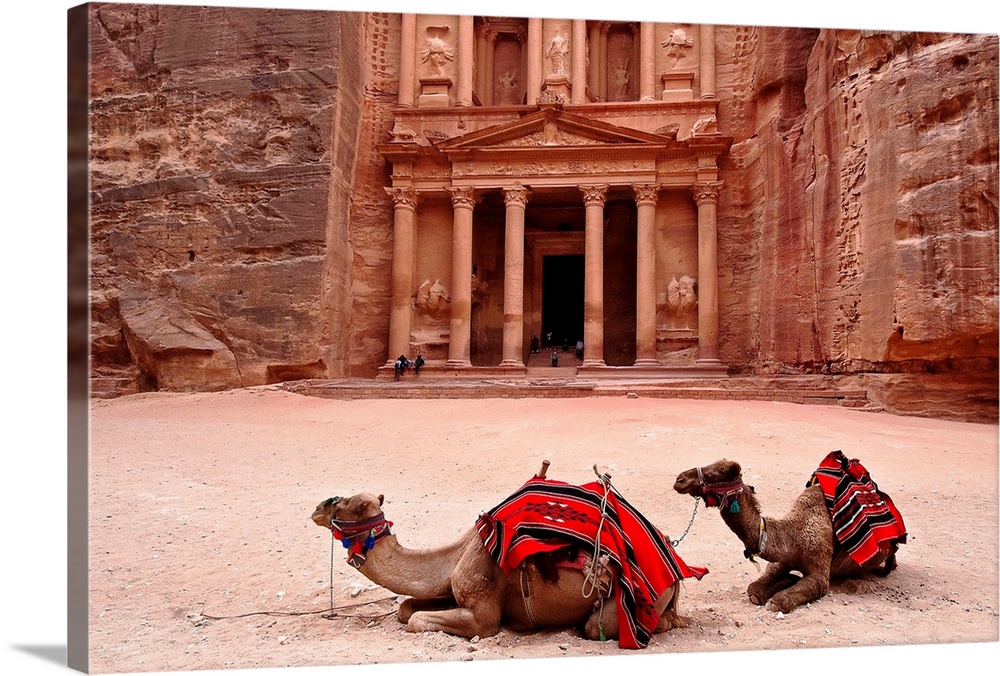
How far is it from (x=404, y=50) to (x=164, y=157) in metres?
10.2

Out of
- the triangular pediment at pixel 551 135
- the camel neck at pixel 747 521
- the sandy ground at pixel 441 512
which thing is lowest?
the sandy ground at pixel 441 512

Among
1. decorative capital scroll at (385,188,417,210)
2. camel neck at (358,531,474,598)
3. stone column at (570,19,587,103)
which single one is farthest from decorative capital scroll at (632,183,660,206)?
camel neck at (358,531,474,598)

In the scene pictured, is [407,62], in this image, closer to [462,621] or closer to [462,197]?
[462,197]

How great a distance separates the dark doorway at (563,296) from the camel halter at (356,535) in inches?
869

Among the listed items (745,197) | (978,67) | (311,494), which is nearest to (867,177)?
(978,67)

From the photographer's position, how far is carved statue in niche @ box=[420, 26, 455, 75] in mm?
24094

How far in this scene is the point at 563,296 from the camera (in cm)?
2634

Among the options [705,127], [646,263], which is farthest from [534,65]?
[646,263]

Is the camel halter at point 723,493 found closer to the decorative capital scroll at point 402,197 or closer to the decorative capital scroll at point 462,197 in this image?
the decorative capital scroll at point 462,197

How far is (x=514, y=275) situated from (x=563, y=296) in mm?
4576

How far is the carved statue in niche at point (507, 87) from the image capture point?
2589cm

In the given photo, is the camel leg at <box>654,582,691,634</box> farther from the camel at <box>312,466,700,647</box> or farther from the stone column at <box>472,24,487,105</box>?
the stone column at <box>472,24,487,105</box>

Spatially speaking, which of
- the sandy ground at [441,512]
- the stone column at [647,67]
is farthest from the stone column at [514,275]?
the sandy ground at [441,512]

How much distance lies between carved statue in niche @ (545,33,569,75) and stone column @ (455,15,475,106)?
2782 mm
